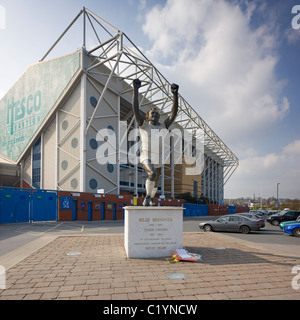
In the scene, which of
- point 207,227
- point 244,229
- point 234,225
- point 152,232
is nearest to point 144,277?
point 152,232

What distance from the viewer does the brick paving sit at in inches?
148

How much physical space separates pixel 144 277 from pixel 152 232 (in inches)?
68.5

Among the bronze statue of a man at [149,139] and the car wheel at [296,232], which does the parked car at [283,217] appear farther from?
the bronze statue of a man at [149,139]

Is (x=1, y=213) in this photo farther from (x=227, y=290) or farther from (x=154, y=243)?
(x=227, y=290)

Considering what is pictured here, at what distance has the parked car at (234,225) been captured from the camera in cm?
1391

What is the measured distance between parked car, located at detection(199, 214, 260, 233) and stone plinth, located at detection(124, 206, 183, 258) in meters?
8.71

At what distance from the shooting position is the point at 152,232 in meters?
6.27

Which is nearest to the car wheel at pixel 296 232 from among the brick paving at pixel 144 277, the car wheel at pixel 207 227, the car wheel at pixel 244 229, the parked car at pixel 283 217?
the car wheel at pixel 244 229

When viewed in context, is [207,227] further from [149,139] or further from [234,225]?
[149,139]

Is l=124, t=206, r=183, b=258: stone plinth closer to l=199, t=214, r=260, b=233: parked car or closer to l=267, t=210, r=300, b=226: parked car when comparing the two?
l=199, t=214, r=260, b=233: parked car

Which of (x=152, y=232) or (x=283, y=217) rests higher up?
(x=152, y=232)

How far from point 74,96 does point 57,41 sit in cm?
831

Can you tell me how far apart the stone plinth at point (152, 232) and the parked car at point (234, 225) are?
871 cm

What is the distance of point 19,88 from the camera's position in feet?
96.7
